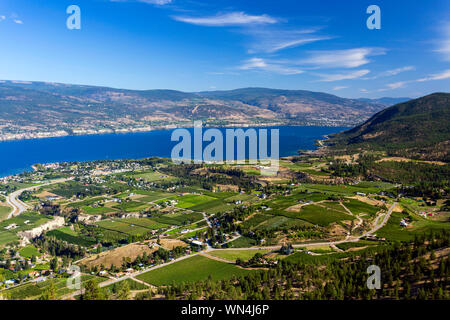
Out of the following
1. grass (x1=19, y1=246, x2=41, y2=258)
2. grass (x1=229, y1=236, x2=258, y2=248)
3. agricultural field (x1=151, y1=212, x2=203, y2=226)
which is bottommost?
grass (x1=19, y1=246, x2=41, y2=258)

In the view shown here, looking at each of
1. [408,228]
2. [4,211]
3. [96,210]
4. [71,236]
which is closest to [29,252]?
[71,236]

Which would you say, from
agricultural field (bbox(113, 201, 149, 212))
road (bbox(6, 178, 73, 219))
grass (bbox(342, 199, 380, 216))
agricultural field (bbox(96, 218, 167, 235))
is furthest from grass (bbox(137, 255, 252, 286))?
road (bbox(6, 178, 73, 219))

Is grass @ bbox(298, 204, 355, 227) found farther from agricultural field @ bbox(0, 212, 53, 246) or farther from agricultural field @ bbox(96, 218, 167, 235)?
agricultural field @ bbox(0, 212, 53, 246)

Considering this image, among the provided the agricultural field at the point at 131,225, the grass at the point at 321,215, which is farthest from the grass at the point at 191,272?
the grass at the point at 321,215

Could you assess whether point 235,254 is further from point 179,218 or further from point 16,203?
point 16,203
